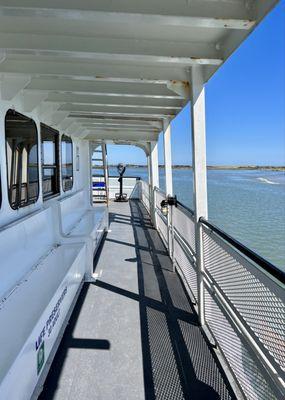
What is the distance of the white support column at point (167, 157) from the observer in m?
4.76

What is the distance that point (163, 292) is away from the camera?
10.2 feet

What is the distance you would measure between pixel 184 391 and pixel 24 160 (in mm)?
2371

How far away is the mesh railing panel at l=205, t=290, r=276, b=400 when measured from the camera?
1.43 metres

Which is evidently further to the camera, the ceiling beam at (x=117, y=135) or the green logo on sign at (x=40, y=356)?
the ceiling beam at (x=117, y=135)

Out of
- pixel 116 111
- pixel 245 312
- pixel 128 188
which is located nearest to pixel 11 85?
pixel 116 111

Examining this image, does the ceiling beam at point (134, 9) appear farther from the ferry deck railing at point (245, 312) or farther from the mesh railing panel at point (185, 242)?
the mesh railing panel at point (185, 242)

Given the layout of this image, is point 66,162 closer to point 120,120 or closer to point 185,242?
point 120,120

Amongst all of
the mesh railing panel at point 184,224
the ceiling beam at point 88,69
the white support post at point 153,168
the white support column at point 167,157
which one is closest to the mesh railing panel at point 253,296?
the mesh railing panel at point 184,224

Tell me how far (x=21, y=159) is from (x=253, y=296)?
2.37 m

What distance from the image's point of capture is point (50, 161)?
4.01 metres

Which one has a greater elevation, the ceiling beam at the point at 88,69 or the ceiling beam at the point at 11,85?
the ceiling beam at the point at 88,69

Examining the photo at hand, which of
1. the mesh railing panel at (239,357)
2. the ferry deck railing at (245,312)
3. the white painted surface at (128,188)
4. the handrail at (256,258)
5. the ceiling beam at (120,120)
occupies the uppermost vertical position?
the ceiling beam at (120,120)

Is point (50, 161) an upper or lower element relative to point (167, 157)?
lower

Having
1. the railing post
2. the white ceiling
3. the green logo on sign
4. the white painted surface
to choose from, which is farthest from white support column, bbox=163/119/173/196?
the white painted surface
